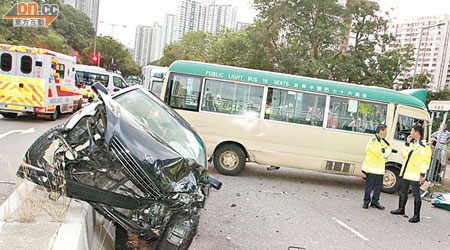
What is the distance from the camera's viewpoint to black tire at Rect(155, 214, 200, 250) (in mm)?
3508

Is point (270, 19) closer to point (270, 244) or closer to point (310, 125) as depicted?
point (310, 125)

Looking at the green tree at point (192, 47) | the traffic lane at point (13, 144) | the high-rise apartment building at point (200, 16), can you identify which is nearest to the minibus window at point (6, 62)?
the traffic lane at point (13, 144)

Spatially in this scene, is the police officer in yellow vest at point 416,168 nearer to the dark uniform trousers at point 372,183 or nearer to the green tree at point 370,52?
the dark uniform trousers at point 372,183

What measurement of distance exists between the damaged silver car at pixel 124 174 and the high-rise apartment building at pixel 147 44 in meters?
145

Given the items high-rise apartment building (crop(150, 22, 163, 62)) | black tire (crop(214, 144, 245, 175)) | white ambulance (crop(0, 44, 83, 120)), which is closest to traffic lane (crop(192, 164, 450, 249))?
black tire (crop(214, 144, 245, 175))

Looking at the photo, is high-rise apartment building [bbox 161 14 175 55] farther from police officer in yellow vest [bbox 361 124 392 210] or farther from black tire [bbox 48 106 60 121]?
police officer in yellow vest [bbox 361 124 392 210]

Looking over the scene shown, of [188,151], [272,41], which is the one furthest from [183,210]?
[272,41]

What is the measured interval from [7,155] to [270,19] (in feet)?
64.6

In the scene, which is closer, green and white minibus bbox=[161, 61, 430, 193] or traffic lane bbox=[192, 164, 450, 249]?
traffic lane bbox=[192, 164, 450, 249]

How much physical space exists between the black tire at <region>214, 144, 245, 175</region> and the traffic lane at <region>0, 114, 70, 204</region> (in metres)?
4.26

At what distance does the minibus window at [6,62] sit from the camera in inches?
523

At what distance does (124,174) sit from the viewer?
335 cm

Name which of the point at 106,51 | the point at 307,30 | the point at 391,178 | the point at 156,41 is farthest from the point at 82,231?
the point at 156,41

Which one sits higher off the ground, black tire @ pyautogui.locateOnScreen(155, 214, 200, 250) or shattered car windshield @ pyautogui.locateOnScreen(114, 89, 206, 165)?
shattered car windshield @ pyautogui.locateOnScreen(114, 89, 206, 165)
